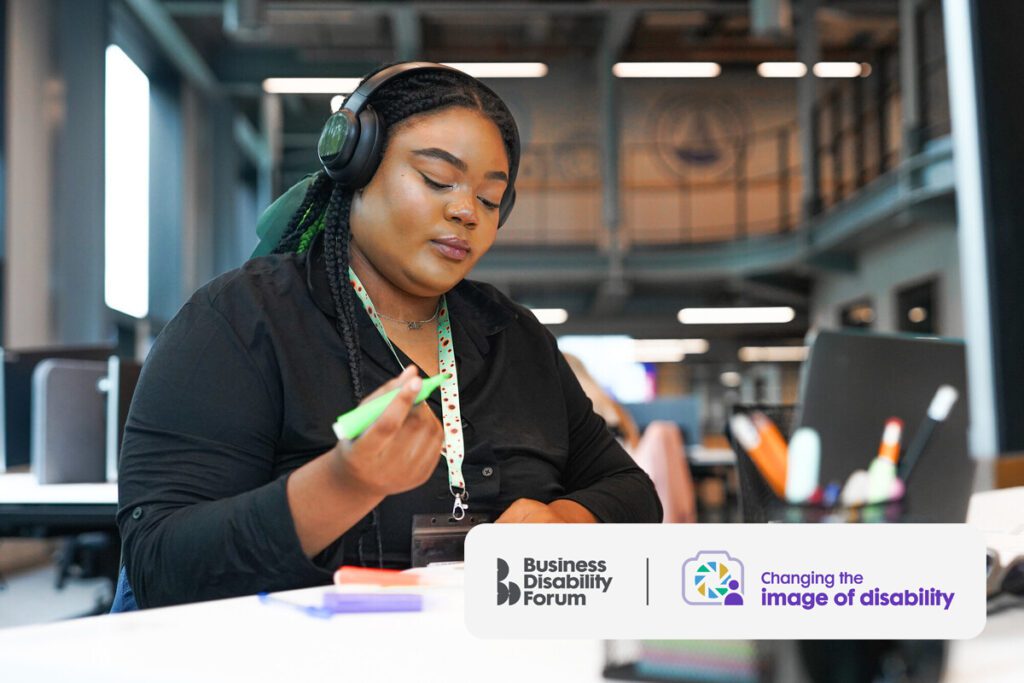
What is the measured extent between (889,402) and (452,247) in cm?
56

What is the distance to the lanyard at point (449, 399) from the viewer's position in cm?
123

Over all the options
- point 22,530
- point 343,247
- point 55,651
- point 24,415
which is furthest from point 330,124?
point 22,530

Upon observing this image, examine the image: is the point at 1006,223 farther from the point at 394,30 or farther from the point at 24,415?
the point at 394,30

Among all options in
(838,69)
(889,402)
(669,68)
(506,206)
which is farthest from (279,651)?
(838,69)

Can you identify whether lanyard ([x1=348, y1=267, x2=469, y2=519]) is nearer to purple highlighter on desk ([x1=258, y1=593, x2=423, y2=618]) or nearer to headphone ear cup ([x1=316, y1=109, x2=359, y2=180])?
headphone ear cup ([x1=316, y1=109, x2=359, y2=180])

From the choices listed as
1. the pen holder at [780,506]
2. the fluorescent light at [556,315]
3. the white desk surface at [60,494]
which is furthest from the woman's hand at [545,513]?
the fluorescent light at [556,315]

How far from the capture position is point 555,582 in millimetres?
619

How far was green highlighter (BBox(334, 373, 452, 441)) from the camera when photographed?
2.55 feet

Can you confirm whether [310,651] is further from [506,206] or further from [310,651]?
[506,206]

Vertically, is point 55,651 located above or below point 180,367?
below

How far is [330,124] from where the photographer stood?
1.33 metres

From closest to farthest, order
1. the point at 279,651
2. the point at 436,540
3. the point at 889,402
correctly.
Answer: the point at 279,651 → the point at 889,402 → the point at 436,540

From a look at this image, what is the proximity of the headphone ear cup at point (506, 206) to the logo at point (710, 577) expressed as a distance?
0.85 meters

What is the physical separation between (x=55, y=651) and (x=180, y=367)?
472mm
